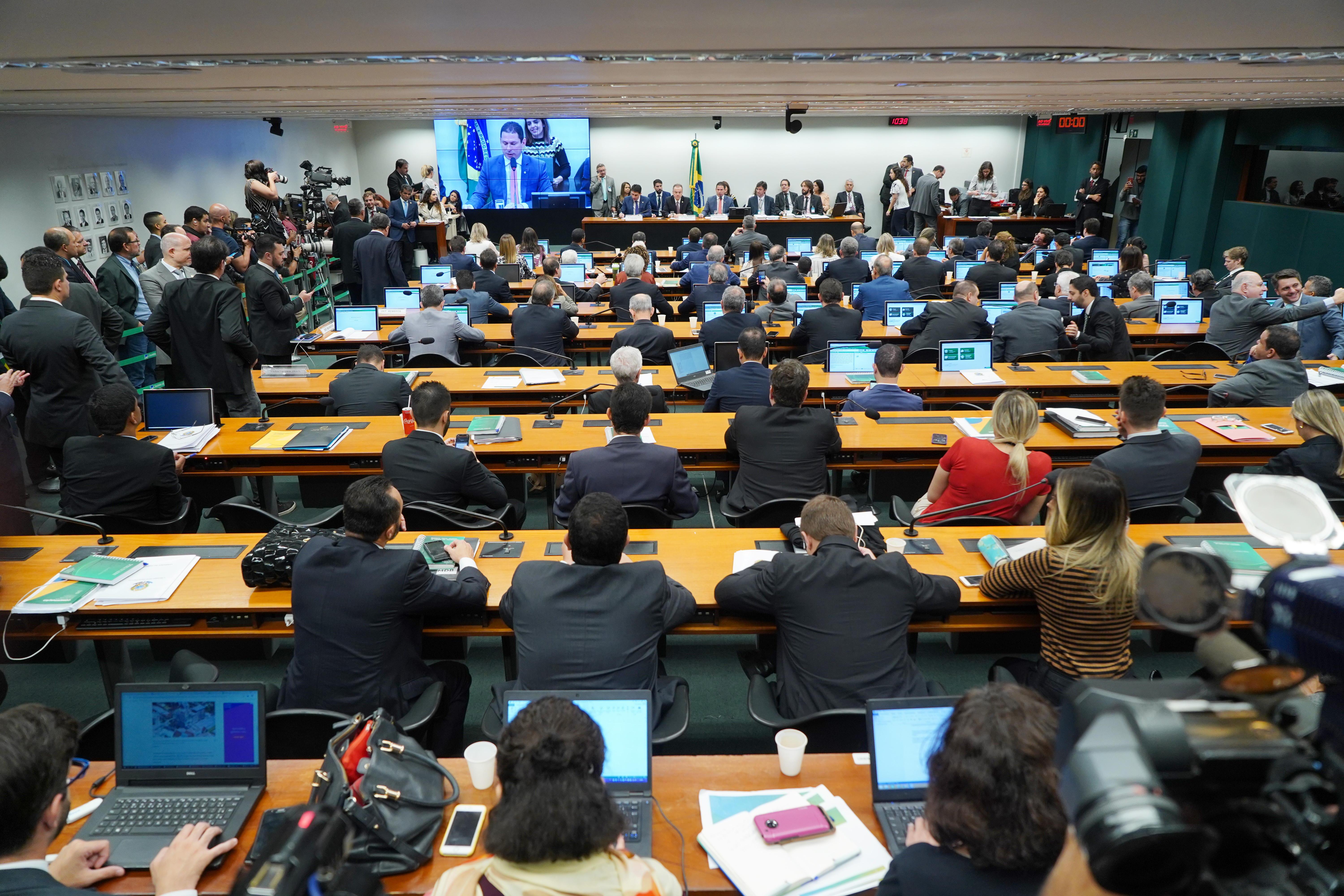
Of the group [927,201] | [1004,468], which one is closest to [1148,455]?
[1004,468]

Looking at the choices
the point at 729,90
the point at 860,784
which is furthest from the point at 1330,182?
the point at 860,784

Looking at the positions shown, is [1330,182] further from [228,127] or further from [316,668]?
[228,127]

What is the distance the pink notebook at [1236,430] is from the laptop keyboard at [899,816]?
3.63m

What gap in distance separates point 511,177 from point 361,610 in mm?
15345

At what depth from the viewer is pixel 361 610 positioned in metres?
2.53

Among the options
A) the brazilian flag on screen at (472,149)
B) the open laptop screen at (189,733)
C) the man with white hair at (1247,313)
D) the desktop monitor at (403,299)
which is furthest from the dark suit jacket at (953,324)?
the brazilian flag on screen at (472,149)

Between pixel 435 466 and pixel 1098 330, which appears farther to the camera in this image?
pixel 1098 330

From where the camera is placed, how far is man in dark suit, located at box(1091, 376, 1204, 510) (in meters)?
3.69

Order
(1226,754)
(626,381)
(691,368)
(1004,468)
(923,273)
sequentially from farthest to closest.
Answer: (923,273)
(691,368)
(626,381)
(1004,468)
(1226,754)

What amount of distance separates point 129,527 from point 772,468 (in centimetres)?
303

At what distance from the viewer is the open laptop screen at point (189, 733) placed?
2.08 metres

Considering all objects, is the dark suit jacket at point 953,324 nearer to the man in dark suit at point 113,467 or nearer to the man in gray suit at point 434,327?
the man in gray suit at point 434,327

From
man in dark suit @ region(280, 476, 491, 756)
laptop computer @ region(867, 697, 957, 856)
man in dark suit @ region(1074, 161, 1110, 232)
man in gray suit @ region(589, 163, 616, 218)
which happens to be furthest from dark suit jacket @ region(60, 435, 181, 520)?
man in dark suit @ region(1074, 161, 1110, 232)

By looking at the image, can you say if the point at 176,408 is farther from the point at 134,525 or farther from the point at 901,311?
the point at 901,311
